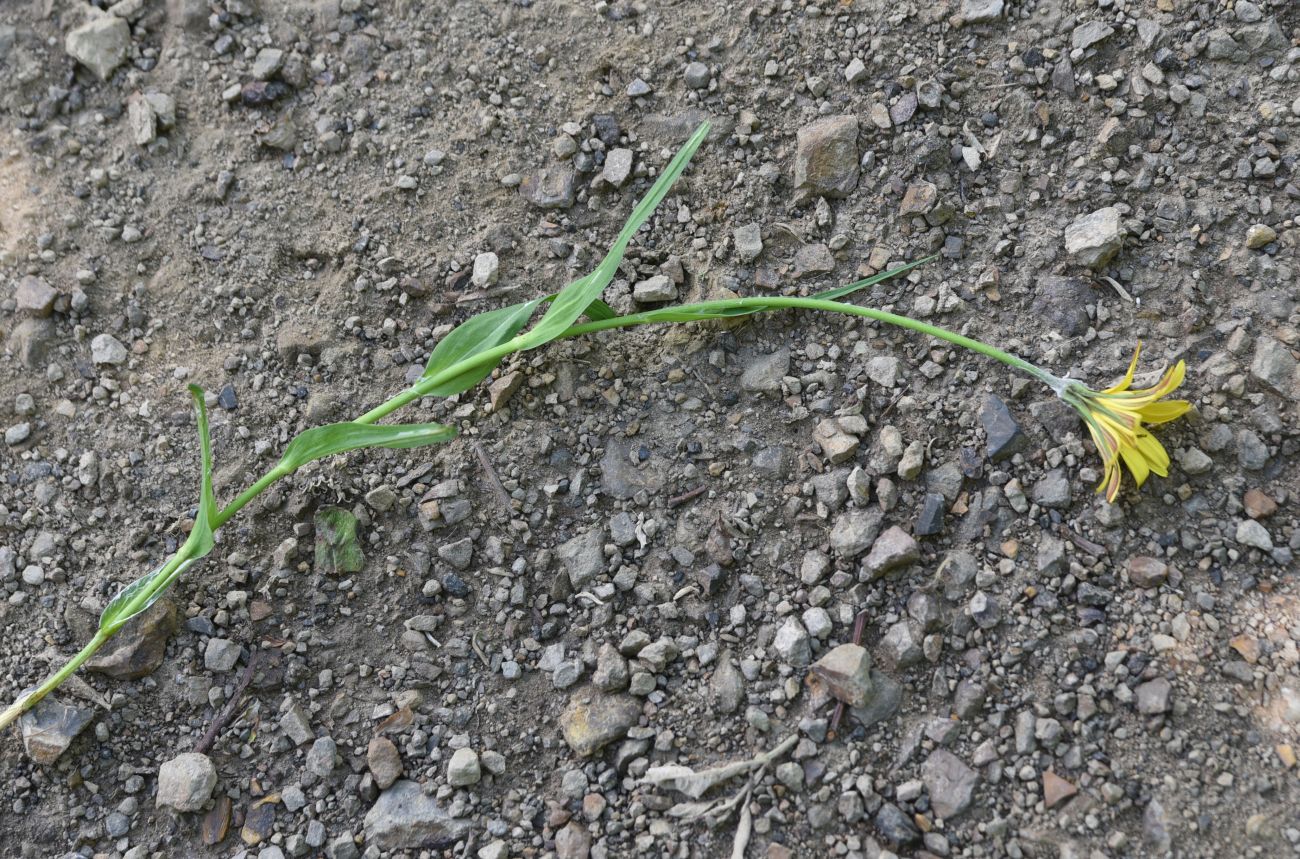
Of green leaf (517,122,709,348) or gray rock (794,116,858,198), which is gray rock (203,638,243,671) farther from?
gray rock (794,116,858,198)

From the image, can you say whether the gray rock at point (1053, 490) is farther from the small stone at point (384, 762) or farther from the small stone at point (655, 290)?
the small stone at point (384, 762)

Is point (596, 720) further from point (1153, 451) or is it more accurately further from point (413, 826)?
point (1153, 451)

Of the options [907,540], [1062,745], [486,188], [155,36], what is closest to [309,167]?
[486,188]

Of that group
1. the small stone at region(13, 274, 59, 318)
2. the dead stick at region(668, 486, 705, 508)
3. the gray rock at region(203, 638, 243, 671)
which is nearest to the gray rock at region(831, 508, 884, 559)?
the dead stick at region(668, 486, 705, 508)

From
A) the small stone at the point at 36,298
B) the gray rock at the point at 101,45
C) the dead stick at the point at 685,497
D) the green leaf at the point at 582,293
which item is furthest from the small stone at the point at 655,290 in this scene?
the gray rock at the point at 101,45

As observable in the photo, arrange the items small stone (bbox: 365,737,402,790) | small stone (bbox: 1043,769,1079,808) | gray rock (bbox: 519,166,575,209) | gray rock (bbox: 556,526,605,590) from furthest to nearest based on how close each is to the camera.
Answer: gray rock (bbox: 519,166,575,209), gray rock (bbox: 556,526,605,590), small stone (bbox: 365,737,402,790), small stone (bbox: 1043,769,1079,808)

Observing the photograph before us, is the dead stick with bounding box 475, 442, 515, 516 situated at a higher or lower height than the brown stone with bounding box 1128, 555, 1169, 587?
higher
